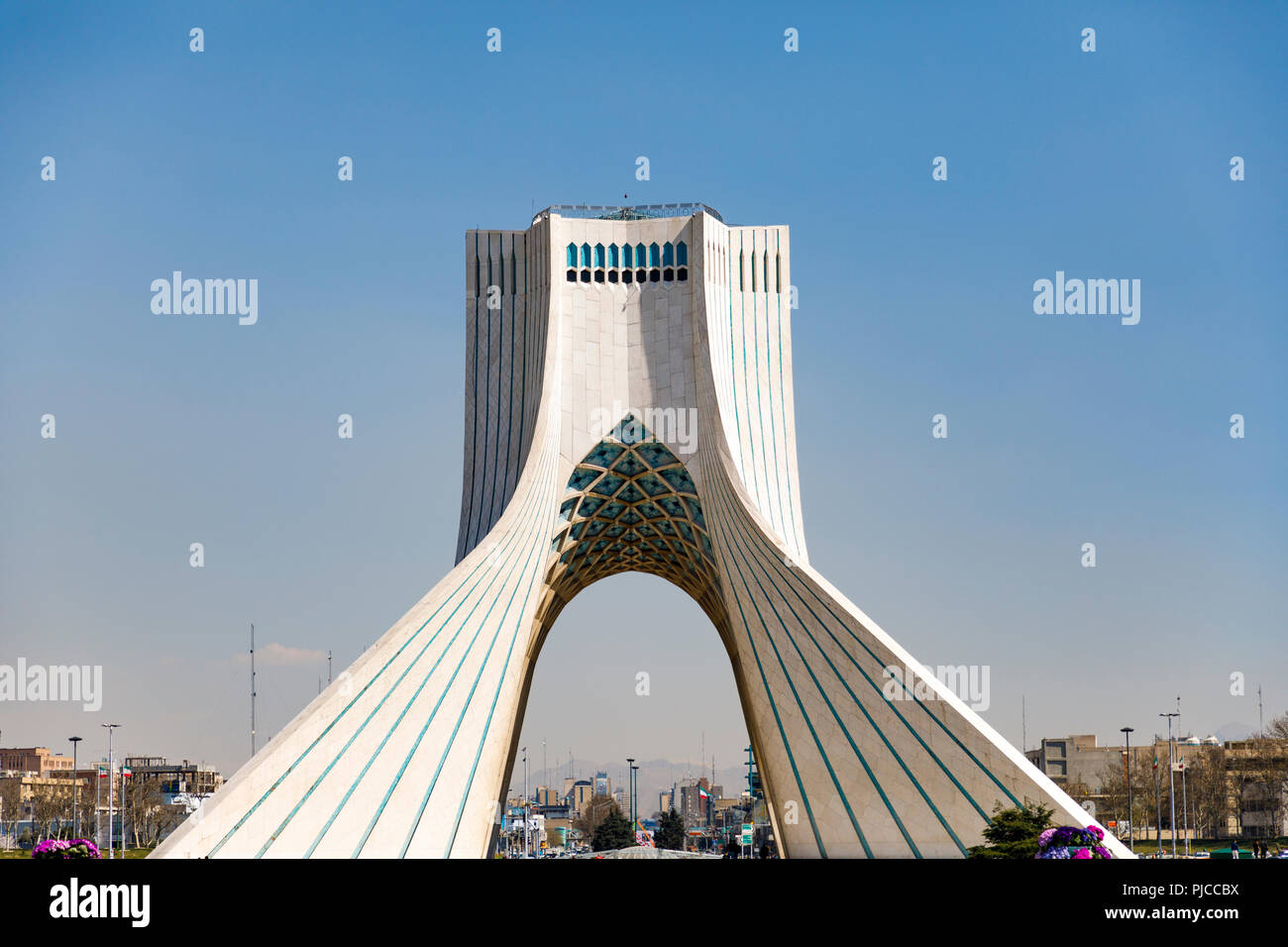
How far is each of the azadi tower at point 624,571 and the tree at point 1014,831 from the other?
0.78 ft

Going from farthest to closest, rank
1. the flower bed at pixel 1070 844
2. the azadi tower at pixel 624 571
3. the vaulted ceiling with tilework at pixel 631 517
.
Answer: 1. the vaulted ceiling with tilework at pixel 631 517
2. the azadi tower at pixel 624 571
3. the flower bed at pixel 1070 844

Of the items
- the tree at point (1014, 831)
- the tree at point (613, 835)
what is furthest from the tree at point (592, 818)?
the tree at point (1014, 831)

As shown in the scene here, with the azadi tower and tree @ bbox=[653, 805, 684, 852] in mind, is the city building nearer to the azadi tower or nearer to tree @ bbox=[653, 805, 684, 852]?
tree @ bbox=[653, 805, 684, 852]

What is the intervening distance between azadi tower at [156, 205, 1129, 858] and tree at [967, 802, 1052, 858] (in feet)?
0.78

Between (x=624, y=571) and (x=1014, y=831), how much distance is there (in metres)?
19.3

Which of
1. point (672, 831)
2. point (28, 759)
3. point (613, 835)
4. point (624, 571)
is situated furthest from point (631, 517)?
point (28, 759)

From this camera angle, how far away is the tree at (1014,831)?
1716 centimetres

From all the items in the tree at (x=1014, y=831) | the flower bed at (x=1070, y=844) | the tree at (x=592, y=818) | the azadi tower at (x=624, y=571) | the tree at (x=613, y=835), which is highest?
the azadi tower at (x=624, y=571)

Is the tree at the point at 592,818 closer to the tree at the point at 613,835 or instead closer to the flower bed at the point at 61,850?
the tree at the point at 613,835
